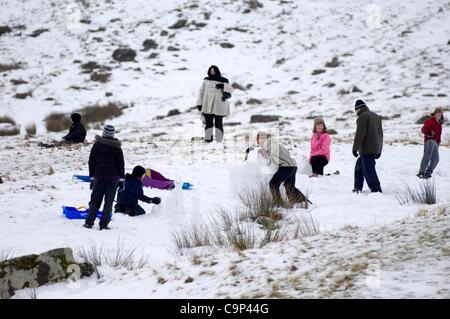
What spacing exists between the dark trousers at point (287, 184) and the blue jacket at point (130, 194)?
2126mm

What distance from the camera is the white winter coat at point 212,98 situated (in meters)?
12.8

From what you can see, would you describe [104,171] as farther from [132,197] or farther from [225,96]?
[225,96]

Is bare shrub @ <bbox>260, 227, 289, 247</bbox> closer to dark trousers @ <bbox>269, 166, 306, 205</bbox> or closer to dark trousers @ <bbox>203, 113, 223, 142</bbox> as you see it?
dark trousers @ <bbox>269, 166, 306, 205</bbox>

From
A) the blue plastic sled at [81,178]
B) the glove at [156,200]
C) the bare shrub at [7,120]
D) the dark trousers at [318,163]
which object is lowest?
the glove at [156,200]

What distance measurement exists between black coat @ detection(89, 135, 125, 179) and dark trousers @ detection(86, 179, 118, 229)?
11cm

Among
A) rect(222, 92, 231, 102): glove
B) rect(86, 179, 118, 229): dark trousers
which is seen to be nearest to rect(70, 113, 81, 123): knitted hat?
rect(222, 92, 231, 102): glove

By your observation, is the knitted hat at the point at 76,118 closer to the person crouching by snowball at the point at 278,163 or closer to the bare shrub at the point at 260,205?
the bare shrub at the point at 260,205

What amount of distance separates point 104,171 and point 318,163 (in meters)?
4.95

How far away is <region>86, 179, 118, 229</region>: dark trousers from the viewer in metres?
6.89

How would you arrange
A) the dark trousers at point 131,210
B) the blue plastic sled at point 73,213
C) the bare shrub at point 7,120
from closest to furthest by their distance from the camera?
the blue plastic sled at point 73,213
the dark trousers at point 131,210
the bare shrub at point 7,120

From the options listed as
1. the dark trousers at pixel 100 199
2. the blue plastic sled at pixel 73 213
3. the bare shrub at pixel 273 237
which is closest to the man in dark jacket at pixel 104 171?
the dark trousers at pixel 100 199

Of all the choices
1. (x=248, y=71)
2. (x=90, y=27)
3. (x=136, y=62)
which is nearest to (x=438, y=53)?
(x=248, y=71)

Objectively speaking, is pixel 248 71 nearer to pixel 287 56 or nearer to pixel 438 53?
pixel 287 56

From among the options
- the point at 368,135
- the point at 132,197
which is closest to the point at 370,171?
the point at 368,135
